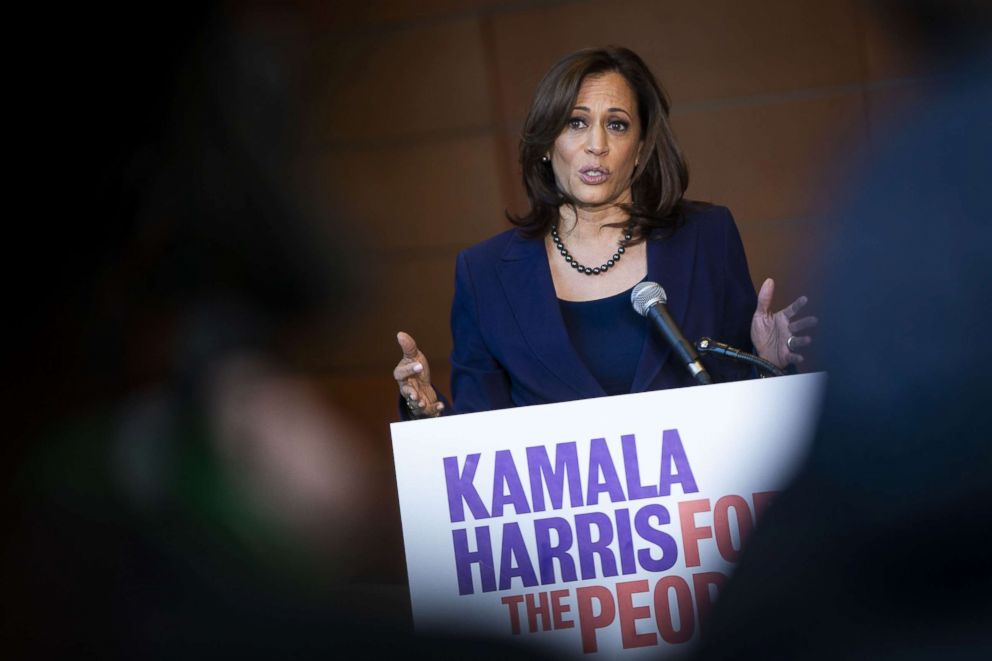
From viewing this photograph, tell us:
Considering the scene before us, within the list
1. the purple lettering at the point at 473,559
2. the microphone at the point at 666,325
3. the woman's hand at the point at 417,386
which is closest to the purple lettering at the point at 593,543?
the purple lettering at the point at 473,559

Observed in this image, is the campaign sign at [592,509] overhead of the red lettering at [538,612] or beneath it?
overhead

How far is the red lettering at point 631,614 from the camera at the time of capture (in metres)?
1.25

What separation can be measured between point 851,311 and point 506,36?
1.94 m

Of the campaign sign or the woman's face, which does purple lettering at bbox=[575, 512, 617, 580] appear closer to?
the campaign sign

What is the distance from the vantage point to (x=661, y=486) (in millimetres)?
1263

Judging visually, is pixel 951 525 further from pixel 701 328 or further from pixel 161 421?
pixel 161 421

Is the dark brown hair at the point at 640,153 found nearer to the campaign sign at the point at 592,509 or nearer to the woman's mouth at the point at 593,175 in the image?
the woman's mouth at the point at 593,175

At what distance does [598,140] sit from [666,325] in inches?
21.0

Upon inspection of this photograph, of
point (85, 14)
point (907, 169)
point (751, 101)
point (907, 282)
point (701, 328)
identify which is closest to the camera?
point (701, 328)

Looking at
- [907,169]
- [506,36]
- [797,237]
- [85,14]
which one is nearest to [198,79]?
[85,14]

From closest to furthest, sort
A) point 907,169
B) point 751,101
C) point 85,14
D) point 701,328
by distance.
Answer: point 701,328 < point 85,14 < point 907,169 < point 751,101

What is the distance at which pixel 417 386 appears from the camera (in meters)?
1.64

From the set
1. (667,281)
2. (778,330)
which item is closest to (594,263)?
(667,281)

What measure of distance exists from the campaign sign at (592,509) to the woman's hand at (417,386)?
310mm
